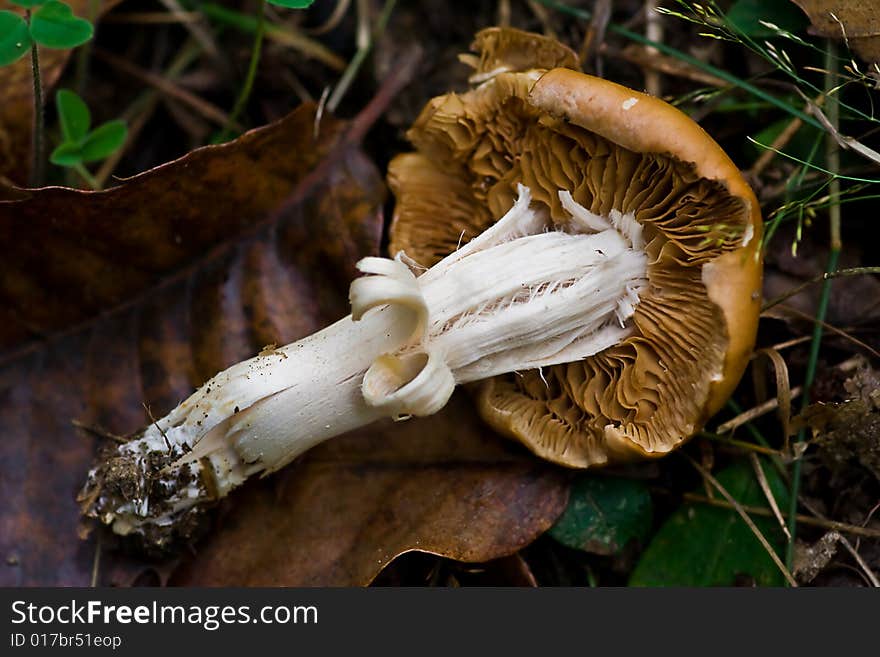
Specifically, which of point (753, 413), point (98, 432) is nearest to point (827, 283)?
point (753, 413)

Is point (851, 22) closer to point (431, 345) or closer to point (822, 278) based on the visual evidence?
point (822, 278)

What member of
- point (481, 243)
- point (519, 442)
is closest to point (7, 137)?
point (481, 243)

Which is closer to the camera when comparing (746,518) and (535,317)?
(535,317)

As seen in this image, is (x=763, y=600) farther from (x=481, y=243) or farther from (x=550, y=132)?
(x=550, y=132)

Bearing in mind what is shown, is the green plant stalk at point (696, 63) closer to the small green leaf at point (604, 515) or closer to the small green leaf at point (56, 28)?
the small green leaf at point (604, 515)

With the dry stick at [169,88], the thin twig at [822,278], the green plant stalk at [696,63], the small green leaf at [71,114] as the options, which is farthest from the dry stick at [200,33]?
the thin twig at [822,278]

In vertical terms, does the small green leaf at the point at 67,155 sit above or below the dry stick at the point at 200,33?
below

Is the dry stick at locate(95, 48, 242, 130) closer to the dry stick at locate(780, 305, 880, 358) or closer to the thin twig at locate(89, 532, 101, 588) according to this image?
the thin twig at locate(89, 532, 101, 588)
